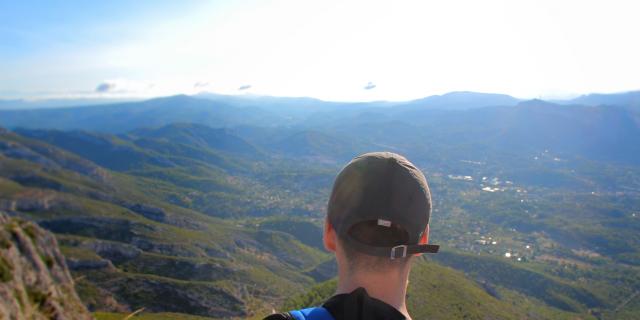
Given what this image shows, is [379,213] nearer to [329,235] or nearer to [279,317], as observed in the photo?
[329,235]

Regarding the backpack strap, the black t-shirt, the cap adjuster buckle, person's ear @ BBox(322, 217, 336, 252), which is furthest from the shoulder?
the cap adjuster buckle

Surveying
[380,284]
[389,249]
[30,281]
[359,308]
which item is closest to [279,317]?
[359,308]

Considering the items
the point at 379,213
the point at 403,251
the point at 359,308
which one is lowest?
the point at 359,308

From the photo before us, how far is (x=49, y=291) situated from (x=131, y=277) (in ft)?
292

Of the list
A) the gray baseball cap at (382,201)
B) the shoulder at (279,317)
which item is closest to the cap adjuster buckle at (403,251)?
the gray baseball cap at (382,201)

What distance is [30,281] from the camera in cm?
5847

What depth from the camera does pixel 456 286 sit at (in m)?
132

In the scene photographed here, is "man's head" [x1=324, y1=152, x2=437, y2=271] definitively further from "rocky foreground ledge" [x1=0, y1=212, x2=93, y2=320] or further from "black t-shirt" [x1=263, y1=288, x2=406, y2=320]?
"rocky foreground ledge" [x1=0, y1=212, x2=93, y2=320]

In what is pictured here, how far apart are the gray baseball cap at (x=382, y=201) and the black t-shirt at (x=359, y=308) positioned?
499 millimetres

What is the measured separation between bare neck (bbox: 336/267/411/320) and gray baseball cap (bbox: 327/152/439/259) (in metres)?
0.29

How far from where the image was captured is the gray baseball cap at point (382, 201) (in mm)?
4715

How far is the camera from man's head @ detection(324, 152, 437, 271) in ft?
15.5

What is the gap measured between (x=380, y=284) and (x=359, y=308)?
17.4 inches

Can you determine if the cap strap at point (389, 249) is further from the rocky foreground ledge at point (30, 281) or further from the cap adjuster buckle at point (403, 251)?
the rocky foreground ledge at point (30, 281)
